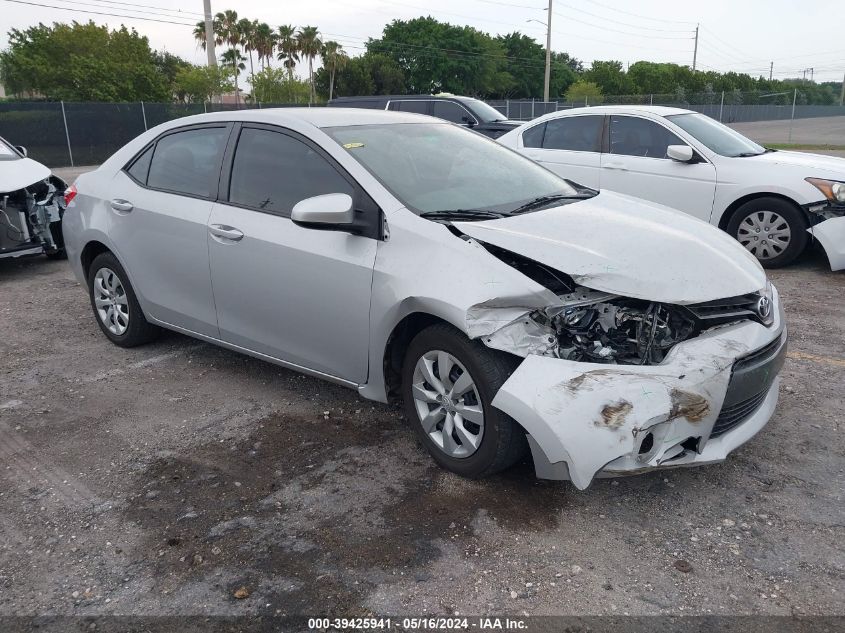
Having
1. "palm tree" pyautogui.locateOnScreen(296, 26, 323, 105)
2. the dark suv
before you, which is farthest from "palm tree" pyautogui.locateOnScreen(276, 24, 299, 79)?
the dark suv

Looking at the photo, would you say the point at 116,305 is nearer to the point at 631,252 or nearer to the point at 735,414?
the point at 631,252

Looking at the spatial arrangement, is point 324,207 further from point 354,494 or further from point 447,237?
point 354,494

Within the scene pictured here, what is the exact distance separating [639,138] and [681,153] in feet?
2.20

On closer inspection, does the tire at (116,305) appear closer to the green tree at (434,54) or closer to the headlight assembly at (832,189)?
the headlight assembly at (832,189)

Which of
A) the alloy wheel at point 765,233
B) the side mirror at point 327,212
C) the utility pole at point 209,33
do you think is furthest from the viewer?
the utility pole at point 209,33

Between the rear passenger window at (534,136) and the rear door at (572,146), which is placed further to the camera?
the rear passenger window at (534,136)

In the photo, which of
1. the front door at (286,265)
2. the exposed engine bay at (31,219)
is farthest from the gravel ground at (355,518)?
the exposed engine bay at (31,219)

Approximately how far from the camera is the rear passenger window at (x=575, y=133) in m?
8.36

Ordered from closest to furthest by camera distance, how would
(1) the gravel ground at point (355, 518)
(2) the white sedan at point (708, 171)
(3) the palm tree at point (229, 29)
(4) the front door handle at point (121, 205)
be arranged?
(1) the gravel ground at point (355, 518)
(4) the front door handle at point (121, 205)
(2) the white sedan at point (708, 171)
(3) the palm tree at point (229, 29)

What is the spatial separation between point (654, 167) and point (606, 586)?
599cm

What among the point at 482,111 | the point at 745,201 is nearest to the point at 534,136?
the point at 745,201

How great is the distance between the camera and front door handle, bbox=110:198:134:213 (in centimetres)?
495

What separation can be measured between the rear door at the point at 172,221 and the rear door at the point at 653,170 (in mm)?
4949

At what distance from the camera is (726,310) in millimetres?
3303
